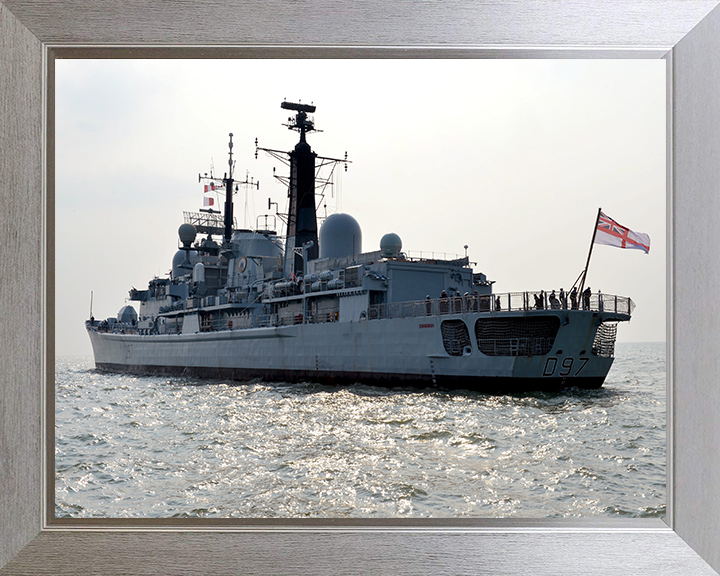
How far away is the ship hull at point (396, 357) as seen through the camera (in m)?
15.3

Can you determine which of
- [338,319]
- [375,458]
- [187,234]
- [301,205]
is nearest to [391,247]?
[338,319]

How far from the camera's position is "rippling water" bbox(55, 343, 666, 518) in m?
5.27

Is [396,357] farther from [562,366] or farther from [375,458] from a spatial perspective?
[375,458]

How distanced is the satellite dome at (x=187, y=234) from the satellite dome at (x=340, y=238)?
41.2 feet

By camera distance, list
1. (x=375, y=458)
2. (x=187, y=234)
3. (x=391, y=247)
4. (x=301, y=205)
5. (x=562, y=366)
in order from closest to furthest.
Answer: (x=375, y=458), (x=562, y=366), (x=391, y=247), (x=301, y=205), (x=187, y=234)

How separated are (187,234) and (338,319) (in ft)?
52.4

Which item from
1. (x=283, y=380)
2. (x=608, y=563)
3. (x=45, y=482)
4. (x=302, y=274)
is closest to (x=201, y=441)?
(x=45, y=482)

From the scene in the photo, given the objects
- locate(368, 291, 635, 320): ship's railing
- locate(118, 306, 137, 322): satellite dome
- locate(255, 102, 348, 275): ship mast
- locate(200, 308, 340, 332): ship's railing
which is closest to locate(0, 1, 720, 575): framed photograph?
locate(368, 291, 635, 320): ship's railing

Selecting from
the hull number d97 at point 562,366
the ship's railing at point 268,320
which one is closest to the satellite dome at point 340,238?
the ship's railing at point 268,320

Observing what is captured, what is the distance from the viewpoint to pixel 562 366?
15.4 metres

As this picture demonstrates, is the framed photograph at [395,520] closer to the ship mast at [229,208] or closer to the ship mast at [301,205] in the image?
the ship mast at [301,205]

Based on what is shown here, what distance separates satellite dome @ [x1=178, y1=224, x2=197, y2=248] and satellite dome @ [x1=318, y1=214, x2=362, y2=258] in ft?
41.2

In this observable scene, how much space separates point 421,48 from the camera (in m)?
3.80

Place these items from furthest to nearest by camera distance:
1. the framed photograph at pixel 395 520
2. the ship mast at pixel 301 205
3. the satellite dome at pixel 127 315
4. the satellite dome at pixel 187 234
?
the satellite dome at pixel 127 315
the satellite dome at pixel 187 234
the ship mast at pixel 301 205
the framed photograph at pixel 395 520
